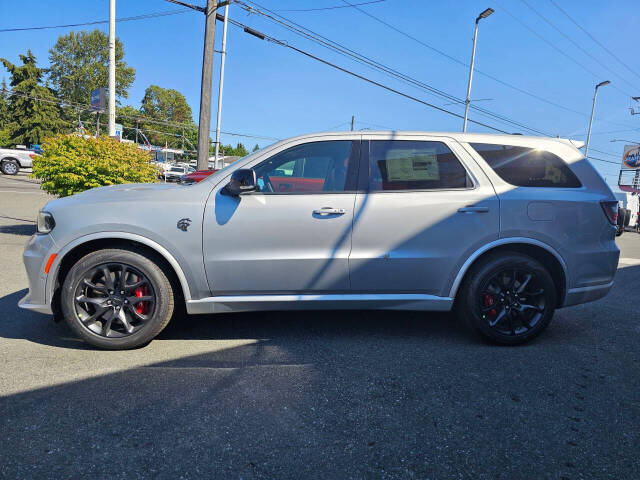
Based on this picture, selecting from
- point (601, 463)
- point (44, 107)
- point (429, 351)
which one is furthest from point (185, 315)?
point (44, 107)

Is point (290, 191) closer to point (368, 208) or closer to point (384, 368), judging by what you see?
point (368, 208)

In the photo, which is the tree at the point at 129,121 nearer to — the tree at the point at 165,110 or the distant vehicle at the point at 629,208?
the tree at the point at 165,110

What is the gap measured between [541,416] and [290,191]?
2.30m

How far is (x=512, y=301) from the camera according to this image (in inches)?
142

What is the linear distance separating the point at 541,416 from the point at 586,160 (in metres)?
2.31

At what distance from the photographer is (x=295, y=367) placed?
3.13 metres

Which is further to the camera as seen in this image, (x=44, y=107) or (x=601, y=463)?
(x=44, y=107)

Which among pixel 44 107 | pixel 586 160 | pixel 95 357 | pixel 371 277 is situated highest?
pixel 44 107

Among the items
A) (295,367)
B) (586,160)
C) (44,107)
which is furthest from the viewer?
(44,107)

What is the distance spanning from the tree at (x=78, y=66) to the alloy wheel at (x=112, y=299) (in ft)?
253

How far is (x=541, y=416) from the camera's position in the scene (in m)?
2.55

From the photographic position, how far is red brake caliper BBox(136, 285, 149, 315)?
3.35 meters

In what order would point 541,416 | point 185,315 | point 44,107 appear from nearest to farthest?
1. point 541,416
2. point 185,315
3. point 44,107

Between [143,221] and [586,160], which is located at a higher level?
[586,160]
